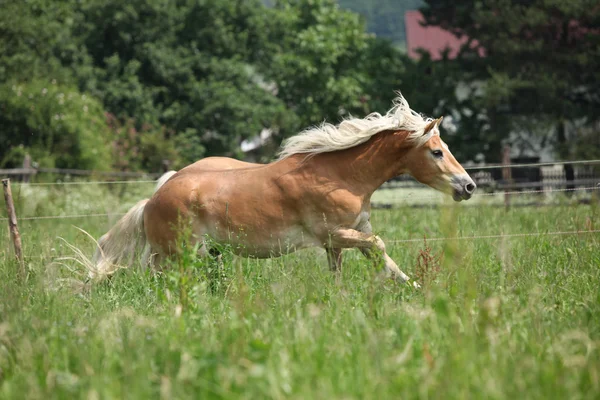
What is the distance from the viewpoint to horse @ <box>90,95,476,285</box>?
22.4ft

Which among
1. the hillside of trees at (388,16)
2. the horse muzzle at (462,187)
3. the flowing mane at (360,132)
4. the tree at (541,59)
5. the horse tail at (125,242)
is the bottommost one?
the horse tail at (125,242)

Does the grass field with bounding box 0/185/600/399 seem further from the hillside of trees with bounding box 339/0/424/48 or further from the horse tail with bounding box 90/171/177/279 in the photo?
the hillside of trees with bounding box 339/0/424/48

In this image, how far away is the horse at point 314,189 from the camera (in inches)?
269

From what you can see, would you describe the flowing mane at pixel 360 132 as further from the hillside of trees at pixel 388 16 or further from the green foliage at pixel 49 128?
the hillside of trees at pixel 388 16

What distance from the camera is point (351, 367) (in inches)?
142

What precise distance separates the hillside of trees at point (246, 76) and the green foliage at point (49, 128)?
41 millimetres

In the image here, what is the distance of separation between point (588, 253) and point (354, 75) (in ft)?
73.5

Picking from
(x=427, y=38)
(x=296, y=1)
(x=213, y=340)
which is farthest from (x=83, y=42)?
(x=213, y=340)

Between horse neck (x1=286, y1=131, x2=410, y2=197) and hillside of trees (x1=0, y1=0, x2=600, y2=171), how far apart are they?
15.9m

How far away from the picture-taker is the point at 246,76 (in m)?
34.5

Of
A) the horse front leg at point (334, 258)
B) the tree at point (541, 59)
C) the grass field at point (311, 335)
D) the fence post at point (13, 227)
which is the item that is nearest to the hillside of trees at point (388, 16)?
the tree at point (541, 59)

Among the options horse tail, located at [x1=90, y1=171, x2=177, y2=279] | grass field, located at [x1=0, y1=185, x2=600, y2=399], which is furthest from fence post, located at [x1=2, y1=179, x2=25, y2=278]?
horse tail, located at [x1=90, y1=171, x2=177, y2=279]

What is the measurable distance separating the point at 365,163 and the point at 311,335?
10.00ft

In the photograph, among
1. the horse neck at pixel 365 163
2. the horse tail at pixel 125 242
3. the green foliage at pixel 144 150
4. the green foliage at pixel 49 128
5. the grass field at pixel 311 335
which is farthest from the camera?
the green foliage at pixel 144 150
